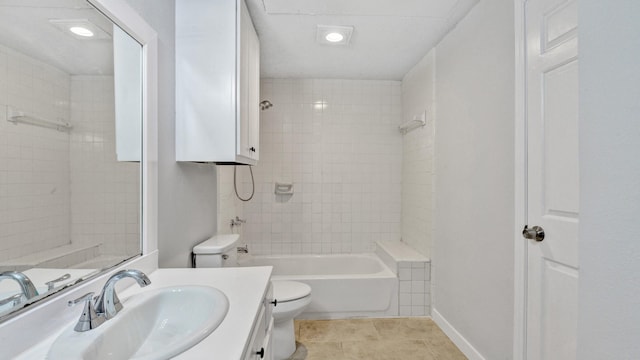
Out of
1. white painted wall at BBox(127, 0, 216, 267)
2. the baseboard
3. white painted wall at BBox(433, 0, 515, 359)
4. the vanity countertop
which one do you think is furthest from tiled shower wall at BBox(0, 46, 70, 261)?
the baseboard

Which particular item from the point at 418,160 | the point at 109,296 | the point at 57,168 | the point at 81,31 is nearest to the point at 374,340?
the point at 418,160

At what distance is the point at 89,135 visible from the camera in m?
1.00

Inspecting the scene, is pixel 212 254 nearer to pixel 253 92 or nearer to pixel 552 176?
pixel 253 92

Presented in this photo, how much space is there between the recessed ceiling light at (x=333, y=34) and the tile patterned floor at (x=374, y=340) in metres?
2.33

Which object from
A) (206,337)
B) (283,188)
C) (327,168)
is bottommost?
(206,337)

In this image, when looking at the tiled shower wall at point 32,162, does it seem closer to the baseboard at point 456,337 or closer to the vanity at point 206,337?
the vanity at point 206,337

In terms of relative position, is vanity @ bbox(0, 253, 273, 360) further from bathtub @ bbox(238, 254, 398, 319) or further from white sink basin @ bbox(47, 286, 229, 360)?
bathtub @ bbox(238, 254, 398, 319)

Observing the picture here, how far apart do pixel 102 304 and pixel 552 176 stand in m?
1.70

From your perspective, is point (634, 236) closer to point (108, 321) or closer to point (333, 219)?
point (108, 321)

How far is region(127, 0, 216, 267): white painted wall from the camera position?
4.88 feet

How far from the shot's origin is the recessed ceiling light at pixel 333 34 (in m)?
2.21

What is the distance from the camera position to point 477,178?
75.2 inches

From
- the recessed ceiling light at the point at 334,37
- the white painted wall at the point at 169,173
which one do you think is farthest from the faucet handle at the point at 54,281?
the recessed ceiling light at the point at 334,37

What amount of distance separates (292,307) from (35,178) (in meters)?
1.61
